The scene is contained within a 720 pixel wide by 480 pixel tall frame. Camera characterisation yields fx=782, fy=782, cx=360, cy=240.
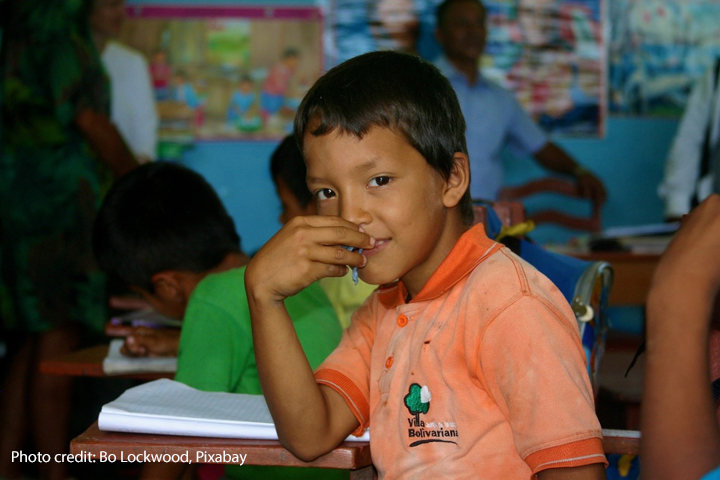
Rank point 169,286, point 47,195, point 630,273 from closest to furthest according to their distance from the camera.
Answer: point 169,286 < point 47,195 < point 630,273

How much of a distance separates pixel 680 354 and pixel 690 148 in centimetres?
303

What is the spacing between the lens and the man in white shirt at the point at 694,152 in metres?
3.44

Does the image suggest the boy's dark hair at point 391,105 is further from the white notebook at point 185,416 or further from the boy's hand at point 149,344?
the boy's hand at point 149,344

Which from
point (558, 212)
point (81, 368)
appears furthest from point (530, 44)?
point (81, 368)

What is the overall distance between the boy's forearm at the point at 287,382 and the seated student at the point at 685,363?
0.50m

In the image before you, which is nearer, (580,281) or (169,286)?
(580,281)

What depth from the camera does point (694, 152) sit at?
3.62 m

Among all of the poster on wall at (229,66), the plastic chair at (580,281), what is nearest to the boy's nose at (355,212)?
the plastic chair at (580,281)

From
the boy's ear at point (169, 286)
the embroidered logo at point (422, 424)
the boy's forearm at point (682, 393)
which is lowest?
the boy's ear at point (169, 286)

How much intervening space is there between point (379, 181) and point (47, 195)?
1964 millimetres

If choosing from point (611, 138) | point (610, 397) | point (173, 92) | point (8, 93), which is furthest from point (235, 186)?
point (610, 397)

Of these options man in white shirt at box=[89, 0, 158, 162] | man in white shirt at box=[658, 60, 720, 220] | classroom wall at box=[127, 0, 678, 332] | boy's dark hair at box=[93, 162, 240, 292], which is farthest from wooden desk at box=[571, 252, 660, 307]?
man in white shirt at box=[89, 0, 158, 162]

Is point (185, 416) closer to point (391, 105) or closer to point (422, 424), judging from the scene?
point (422, 424)

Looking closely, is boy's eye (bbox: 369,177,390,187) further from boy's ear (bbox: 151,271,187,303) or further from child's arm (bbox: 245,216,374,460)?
boy's ear (bbox: 151,271,187,303)
